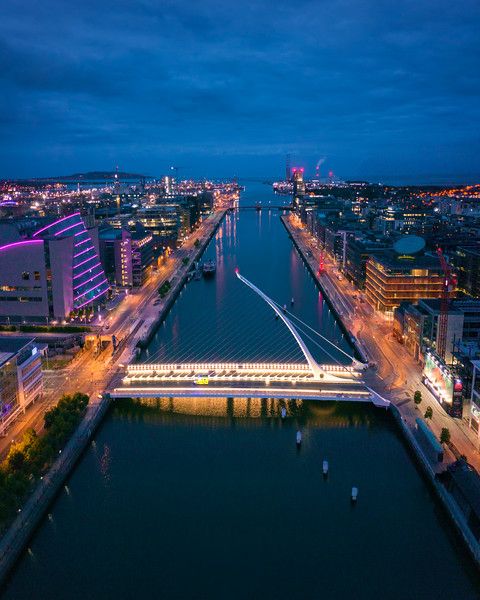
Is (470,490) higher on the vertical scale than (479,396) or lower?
lower

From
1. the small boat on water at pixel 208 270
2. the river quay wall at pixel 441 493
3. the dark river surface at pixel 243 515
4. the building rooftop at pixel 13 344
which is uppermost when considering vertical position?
the building rooftop at pixel 13 344

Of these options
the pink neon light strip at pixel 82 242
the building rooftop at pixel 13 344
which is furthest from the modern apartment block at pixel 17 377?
the pink neon light strip at pixel 82 242

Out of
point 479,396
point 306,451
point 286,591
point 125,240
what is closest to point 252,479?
point 306,451

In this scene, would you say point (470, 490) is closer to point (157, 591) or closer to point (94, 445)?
point (157, 591)

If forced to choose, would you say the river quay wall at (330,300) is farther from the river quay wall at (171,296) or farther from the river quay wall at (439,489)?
the river quay wall at (171,296)

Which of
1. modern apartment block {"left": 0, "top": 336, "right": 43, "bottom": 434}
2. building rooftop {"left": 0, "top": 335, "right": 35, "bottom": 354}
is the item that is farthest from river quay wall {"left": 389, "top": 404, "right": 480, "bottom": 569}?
building rooftop {"left": 0, "top": 335, "right": 35, "bottom": 354}

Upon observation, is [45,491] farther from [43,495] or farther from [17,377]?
[17,377]

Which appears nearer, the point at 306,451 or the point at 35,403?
the point at 306,451
